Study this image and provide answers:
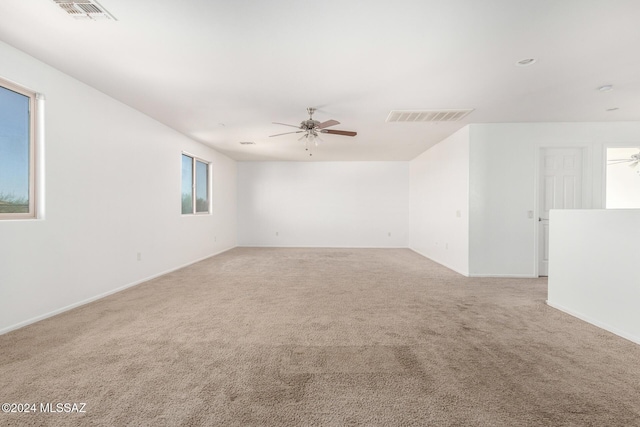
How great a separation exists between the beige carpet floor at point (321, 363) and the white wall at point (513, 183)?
126cm

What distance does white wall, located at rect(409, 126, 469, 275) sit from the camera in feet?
16.2

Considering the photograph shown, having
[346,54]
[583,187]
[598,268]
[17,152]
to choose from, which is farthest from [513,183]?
[17,152]

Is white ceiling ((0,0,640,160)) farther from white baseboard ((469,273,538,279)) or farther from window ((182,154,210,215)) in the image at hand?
white baseboard ((469,273,538,279))

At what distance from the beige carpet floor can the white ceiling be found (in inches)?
99.9

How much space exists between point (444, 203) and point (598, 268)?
3.27 metres

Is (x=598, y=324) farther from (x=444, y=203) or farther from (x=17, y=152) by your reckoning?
(x=17, y=152)

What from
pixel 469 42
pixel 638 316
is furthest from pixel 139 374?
pixel 638 316

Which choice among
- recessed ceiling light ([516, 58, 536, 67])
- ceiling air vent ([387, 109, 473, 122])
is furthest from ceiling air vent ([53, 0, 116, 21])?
recessed ceiling light ([516, 58, 536, 67])

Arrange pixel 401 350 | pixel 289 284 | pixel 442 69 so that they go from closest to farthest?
pixel 401 350 → pixel 442 69 → pixel 289 284

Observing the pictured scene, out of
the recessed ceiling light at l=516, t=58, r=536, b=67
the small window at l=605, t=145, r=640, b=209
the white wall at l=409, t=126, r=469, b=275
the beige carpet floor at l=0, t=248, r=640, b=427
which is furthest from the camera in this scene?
the small window at l=605, t=145, r=640, b=209

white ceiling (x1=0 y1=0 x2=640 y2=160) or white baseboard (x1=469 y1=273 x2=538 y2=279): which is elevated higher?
white ceiling (x1=0 y1=0 x2=640 y2=160)

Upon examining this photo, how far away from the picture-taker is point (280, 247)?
8.59 meters

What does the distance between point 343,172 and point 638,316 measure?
7014 mm

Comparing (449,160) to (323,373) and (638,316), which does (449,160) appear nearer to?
(638,316)
